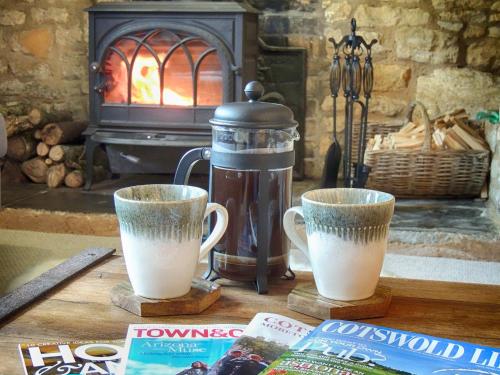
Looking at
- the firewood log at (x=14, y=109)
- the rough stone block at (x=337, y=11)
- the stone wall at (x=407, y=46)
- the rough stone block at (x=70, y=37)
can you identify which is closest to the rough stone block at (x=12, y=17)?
the rough stone block at (x=70, y=37)

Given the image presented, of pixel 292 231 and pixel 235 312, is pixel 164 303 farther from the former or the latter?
pixel 292 231

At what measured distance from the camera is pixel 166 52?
287 cm

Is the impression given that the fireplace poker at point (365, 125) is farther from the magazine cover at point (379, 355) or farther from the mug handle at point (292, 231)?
the magazine cover at point (379, 355)

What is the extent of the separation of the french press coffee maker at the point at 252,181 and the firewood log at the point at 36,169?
2.22m

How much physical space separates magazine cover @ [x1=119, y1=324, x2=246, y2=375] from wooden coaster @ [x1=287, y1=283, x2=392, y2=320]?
93mm

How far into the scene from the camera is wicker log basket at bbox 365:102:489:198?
9.12ft

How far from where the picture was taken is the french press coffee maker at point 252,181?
1.03m

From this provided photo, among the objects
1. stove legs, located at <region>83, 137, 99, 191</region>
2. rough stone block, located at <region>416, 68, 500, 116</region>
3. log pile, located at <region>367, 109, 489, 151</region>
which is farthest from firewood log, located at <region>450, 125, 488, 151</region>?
stove legs, located at <region>83, 137, 99, 191</region>

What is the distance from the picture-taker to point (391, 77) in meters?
3.13

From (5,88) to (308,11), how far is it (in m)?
1.44

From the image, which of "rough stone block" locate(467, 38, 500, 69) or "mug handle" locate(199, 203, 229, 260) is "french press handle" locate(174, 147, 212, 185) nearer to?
"mug handle" locate(199, 203, 229, 260)

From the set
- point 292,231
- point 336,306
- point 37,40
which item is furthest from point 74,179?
point 336,306

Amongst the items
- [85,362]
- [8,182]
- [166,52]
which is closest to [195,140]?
[166,52]

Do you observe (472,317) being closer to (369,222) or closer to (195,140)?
(369,222)
